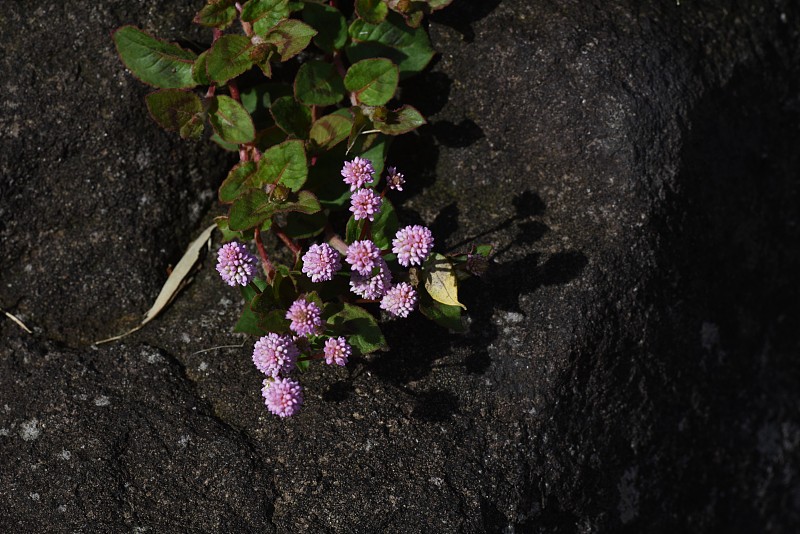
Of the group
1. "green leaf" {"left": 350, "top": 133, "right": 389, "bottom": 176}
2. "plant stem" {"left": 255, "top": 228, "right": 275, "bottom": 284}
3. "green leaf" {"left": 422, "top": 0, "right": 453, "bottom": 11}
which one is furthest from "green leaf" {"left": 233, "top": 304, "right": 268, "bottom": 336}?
"green leaf" {"left": 422, "top": 0, "right": 453, "bottom": 11}

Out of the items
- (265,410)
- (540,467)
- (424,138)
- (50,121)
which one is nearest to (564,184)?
(424,138)

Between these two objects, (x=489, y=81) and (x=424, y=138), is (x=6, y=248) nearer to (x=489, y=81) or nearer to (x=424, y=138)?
(x=424, y=138)

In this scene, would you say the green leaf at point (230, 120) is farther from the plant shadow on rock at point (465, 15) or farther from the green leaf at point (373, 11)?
the plant shadow on rock at point (465, 15)

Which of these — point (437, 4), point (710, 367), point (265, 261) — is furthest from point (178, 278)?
point (710, 367)

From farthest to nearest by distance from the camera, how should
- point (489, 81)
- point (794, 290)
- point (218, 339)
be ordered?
point (794, 290), point (489, 81), point (218, 339)

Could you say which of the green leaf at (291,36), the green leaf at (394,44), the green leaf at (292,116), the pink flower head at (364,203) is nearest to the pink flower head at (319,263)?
the pink flower head at (364,203)

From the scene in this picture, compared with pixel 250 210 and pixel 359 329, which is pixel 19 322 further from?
pixel 359 329
